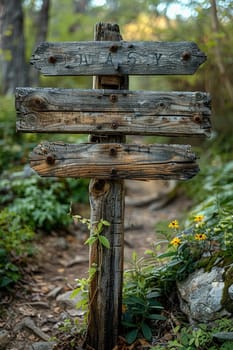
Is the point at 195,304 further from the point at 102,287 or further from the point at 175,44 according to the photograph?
the point at 175,44

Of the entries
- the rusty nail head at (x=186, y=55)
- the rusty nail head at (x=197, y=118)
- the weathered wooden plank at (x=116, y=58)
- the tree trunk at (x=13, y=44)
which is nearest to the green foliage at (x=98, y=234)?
the rusty nail head at (x=197, y=118)

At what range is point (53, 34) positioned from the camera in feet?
56.5

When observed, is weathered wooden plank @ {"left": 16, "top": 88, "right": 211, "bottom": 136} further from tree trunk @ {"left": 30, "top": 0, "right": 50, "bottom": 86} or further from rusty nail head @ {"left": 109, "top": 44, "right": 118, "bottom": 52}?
tree trunk @ {"left": 30, "top": 0, "right": 50, "bottom": 86}

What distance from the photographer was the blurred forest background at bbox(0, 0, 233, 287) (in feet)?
20.7

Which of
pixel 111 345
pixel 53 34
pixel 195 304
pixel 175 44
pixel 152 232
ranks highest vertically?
pixel 53 34

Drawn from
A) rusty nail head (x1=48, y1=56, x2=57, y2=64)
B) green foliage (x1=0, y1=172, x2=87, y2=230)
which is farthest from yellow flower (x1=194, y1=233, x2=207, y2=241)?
green foliage (x1=0, y1=172, x2=87, y2=230)

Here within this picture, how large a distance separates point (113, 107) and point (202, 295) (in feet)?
5.49

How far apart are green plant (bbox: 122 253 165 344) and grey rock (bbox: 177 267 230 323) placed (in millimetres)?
223

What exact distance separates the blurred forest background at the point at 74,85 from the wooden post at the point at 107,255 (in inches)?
50.5

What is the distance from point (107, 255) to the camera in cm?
361

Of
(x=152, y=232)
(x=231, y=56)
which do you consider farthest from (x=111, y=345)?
(x=231, y=56)

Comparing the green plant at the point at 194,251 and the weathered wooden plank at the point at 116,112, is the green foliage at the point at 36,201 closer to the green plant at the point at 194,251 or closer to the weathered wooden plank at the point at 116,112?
the green plant at the point at 194,251

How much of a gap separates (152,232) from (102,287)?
384cm

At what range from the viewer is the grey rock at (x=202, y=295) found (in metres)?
3.61
